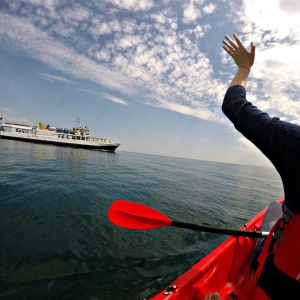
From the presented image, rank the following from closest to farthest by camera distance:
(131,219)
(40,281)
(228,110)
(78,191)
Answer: (228,110) < (131,219) < (40,281) < (78,191)

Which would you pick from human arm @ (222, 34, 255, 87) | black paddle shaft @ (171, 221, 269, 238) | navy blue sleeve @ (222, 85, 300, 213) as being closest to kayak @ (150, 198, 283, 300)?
black paddle shaft @ (171, 221, 269, 238)

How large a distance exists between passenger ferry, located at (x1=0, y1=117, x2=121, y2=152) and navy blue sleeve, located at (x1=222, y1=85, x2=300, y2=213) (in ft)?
236

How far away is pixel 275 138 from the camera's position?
1.39 meters

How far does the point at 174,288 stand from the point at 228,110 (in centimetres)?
291

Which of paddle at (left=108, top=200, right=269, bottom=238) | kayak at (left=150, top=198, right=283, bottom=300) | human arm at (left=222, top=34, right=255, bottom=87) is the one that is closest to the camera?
human arm at (left=222, top=34, right=255, bottom=87)

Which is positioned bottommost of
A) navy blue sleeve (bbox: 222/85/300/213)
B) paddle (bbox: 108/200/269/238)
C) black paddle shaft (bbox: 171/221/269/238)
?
black paddle shaft (bbox: 171/221/269/238)

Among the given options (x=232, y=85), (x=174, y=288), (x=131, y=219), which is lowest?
(x=174, y=288)

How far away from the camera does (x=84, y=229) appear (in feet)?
24.7

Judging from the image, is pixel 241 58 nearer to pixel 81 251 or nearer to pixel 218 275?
pixel 218 275

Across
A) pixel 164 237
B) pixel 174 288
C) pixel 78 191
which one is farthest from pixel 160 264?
pixel 78 191

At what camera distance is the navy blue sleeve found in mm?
1338

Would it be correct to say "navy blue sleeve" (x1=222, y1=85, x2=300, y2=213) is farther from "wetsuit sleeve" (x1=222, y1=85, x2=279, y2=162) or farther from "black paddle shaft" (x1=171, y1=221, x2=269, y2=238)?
"black paddle shaft" (x1=171, y1=221, x2=269, y2=238)

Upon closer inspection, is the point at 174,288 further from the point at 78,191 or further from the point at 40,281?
the point at 78,191

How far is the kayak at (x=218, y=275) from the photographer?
130 inches
